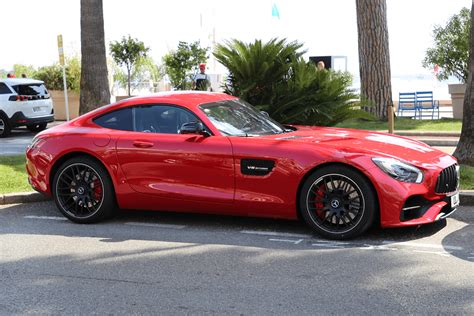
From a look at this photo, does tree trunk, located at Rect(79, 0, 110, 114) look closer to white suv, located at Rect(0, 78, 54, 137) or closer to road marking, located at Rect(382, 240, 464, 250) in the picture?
white suv, located at Rect(0, 78, 54, 137)

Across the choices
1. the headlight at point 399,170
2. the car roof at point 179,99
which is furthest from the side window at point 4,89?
the headlight at point 399,170

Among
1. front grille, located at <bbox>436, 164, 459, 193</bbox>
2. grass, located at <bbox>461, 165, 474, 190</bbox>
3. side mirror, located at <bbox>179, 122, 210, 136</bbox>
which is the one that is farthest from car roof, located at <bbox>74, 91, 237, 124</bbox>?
grass, located at <bbox>461, 165, 474, 190</bbox>

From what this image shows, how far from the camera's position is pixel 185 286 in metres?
5.17

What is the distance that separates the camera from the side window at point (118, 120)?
7.43 metres

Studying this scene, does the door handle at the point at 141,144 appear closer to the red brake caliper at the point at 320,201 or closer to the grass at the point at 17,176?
the red brake caliper at the point at 320,201

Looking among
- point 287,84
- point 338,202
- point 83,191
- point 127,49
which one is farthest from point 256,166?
point 127,49

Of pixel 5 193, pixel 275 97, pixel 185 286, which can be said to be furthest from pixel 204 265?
pixel 275 97

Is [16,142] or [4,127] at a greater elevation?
[4,127]

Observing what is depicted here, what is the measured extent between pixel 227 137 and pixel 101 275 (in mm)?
2027

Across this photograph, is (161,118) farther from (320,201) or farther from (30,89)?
(30,89)

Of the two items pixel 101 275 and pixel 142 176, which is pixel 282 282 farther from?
pixel 142 176

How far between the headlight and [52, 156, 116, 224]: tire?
292 cm

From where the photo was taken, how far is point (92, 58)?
12969 millimetres

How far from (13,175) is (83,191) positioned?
3.25 metres
